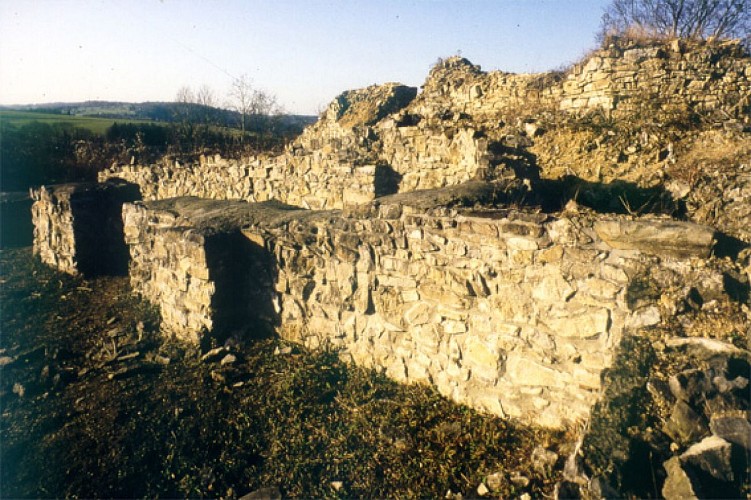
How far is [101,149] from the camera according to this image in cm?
2038

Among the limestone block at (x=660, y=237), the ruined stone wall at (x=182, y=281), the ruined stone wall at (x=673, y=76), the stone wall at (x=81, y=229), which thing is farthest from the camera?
the stone wall at (x=81, y=229)

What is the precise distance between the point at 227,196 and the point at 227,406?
19.9 feet

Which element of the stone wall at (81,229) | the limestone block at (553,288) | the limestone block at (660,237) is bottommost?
the stone wall at (81,229)

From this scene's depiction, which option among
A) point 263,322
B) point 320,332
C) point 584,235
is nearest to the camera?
point 584,235

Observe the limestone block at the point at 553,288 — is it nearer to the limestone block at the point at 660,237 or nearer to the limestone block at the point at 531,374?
the limestone block at the point at 660,237

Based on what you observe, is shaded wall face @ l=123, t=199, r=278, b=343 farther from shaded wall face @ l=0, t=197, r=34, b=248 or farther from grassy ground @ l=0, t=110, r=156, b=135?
grassy ground @ l=0, t=110, r=156, b=135

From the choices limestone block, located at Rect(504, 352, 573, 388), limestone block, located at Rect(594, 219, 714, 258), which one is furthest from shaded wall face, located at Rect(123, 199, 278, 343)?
limestone block, located at Rect(594, 219, 714, 258)

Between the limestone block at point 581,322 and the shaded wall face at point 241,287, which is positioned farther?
the shaded wall face at point 241,287

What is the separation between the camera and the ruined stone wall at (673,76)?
320 inches

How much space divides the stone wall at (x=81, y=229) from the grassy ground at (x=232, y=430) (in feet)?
10.5

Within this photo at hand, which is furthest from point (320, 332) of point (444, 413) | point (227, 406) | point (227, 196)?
point (227, 196)

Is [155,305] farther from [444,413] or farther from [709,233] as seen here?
[709,233]

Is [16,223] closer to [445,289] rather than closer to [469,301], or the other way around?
[445,289]

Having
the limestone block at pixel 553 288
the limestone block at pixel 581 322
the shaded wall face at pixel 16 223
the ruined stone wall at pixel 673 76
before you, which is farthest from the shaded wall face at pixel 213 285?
the shaded wall face at pixel 16 223
